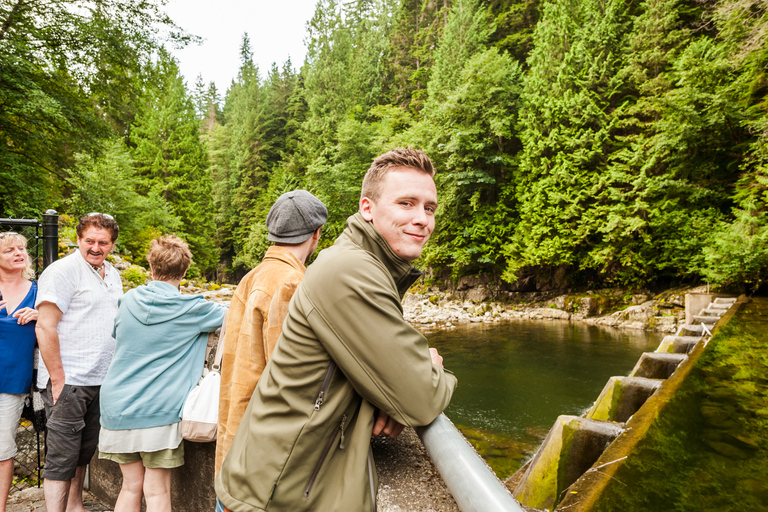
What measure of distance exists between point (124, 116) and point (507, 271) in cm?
1960

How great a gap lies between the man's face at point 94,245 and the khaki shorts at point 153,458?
50.3 inches

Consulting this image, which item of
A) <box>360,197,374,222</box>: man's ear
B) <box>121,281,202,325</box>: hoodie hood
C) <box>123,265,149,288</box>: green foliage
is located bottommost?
<box>123,265,149,288</box>: green foliage

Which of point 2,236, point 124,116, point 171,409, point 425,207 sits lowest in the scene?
point 171,409

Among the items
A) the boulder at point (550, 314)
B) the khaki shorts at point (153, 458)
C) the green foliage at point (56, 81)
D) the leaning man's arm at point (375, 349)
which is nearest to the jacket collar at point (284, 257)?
the leaning man's arm at point (375, 349)

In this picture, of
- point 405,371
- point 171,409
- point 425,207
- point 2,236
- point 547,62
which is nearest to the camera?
point 405,371

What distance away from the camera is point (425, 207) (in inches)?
55.8

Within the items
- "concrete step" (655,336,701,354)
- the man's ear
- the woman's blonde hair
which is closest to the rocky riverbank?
"concrete step" (655,336,701,354)

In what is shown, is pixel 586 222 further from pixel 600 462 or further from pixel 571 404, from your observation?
pixel 600 462

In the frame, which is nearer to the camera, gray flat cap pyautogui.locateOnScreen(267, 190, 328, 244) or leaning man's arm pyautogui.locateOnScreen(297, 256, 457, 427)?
leaning man's arm pyautogui.locateOnScreen(297, 256, 457, 427)

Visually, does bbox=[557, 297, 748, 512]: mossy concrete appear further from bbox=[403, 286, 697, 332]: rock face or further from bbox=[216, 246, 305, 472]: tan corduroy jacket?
bbox=[403, 286, 697, 332]: rock face

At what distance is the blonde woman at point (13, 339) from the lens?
2.80 m

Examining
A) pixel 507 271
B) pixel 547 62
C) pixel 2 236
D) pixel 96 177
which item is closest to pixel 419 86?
pixel 547 62

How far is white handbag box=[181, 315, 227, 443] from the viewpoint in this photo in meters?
2.22

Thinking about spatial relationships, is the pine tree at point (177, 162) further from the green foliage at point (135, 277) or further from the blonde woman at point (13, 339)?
the blonde woman at point (13, 339)
